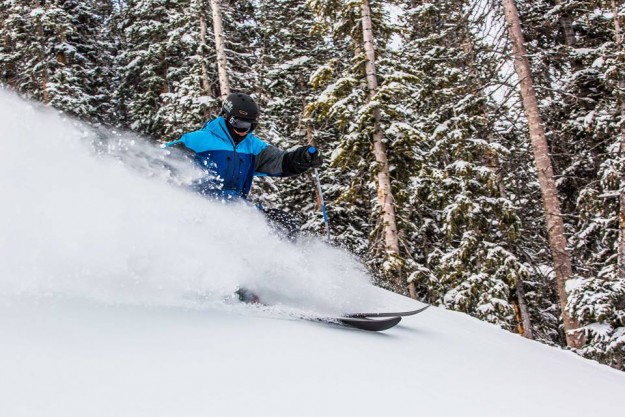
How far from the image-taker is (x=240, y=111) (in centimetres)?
545

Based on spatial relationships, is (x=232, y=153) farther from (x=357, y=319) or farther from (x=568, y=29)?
(x=568, y=29)

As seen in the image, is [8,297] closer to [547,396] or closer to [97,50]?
[547,396]

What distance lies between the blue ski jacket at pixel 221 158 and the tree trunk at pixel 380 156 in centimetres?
647

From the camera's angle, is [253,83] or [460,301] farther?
[253,83]

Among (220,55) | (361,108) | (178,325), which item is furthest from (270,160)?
(220,55)

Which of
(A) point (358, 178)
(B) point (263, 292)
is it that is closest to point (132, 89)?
(A) point (358, 178)

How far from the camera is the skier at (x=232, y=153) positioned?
540cm

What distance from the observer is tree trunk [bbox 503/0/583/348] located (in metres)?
9.48

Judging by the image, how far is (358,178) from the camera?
509 inches

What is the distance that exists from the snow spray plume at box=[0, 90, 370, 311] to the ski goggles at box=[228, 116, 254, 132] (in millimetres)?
749

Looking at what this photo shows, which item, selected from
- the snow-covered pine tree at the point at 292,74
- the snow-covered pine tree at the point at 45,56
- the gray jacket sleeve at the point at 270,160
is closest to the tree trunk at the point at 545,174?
the gray jacket sleeve at the point at 270,160

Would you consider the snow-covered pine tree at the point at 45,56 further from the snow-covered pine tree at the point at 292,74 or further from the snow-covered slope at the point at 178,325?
the snow-covered slope at the point at 178,325

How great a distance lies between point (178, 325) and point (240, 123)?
2759 millimetres

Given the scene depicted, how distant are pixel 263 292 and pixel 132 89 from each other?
23472mm
